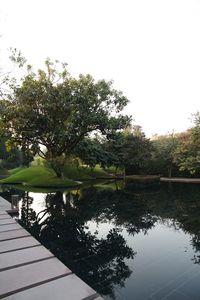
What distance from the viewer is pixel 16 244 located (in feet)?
24.1

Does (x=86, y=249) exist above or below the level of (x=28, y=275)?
below

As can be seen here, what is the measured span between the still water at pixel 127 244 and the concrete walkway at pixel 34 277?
69cm

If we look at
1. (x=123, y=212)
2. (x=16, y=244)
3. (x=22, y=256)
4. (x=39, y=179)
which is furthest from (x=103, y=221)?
(x=39, y=179)

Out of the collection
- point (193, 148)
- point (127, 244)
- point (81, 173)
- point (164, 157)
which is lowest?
point (127, 244)

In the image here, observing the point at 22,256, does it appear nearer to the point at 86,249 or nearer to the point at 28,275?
the point at 28,275

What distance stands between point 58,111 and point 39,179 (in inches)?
373

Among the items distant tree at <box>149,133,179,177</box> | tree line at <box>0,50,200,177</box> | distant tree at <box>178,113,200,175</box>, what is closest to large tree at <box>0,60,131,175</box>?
tree line at <box>0,50,200,177</box>

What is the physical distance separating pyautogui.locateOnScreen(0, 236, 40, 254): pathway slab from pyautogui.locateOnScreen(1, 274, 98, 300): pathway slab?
2.46 meters

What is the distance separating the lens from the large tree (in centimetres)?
2425

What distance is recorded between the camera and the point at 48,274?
530 cm

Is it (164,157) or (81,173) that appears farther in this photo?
(81,173)

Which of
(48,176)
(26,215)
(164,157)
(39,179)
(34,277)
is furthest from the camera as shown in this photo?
(164,157)

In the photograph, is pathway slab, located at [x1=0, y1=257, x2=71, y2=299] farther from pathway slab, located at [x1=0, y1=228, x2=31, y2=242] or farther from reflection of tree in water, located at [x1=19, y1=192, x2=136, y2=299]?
pathway slab, located at [x1=0, y1=228, x2=31, y2=242]

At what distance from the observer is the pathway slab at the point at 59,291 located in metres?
4.42
